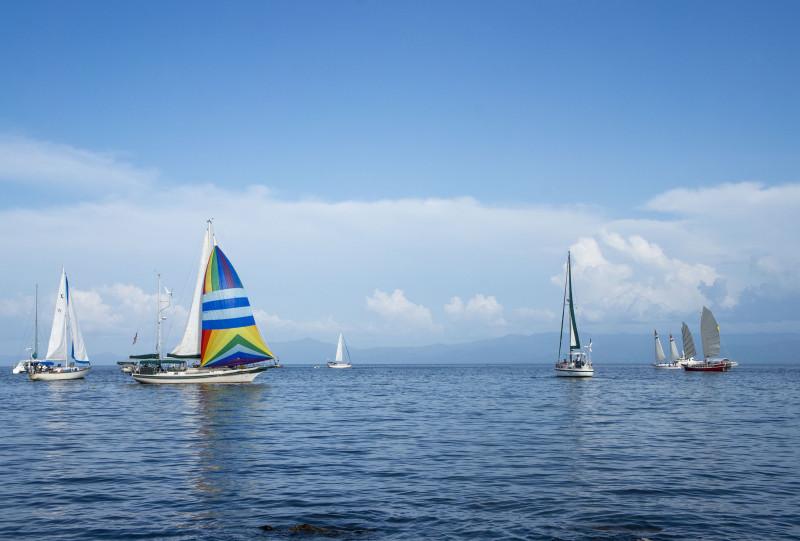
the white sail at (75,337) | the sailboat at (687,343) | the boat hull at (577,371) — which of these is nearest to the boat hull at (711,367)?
the sailboat at (687,343)

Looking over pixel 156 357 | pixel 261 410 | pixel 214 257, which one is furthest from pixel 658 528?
pixel 156 357

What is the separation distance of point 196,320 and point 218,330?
4.16 m

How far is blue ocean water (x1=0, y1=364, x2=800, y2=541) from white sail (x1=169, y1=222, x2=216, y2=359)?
35.9 m

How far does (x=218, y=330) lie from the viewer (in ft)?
265

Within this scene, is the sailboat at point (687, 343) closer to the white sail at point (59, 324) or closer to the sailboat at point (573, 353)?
the sailboat at point (573, 353)

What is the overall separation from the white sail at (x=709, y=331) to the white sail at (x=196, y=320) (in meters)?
110

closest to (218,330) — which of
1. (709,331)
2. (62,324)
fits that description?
(62,324)

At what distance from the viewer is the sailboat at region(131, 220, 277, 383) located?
264 feet

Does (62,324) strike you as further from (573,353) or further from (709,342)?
(709,342)

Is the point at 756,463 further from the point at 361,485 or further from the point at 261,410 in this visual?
the point at 261,410

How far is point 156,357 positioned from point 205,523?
302 ft

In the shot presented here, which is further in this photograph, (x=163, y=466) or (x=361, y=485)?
(x=163, y=466)

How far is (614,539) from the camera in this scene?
620 inches

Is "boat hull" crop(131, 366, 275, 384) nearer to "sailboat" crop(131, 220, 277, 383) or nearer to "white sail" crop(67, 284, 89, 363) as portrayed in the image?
"sailboat" crop(131, 220, 277, 383)
